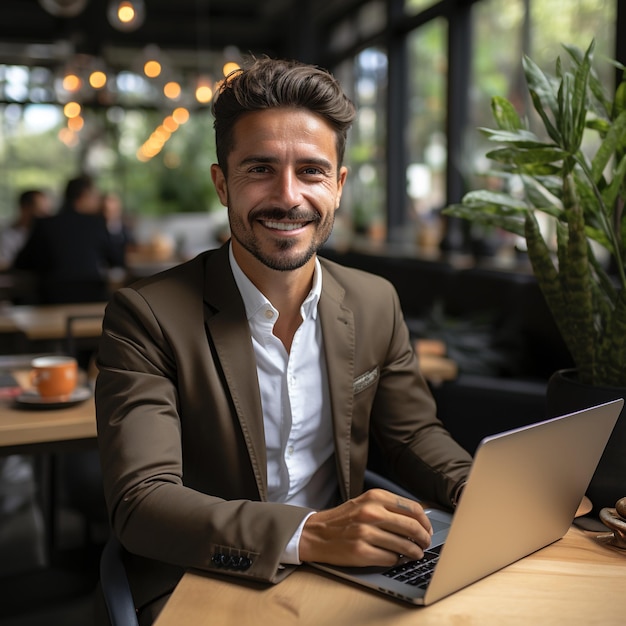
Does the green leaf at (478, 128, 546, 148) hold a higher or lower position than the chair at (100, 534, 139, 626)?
higher

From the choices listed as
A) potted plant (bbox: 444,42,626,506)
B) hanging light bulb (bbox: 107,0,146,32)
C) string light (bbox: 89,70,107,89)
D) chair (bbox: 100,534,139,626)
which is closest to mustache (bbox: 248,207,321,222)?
potted plant (bbox: 444,42,626,506)

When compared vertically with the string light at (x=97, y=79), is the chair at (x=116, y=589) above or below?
below

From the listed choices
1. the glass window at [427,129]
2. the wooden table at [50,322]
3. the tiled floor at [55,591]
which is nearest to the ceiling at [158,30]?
the glass window at [427,129]

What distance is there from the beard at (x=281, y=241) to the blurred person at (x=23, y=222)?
270 inches

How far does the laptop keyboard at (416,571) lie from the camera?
1167mm

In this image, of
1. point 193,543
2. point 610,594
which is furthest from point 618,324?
point 193,543

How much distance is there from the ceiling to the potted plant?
9.62 metres

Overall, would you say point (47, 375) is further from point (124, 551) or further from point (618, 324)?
point (618, 324)

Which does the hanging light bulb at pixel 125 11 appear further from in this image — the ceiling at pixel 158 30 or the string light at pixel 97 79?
the ceiling at pixel 158 30

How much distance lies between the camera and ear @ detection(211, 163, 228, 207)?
173cm

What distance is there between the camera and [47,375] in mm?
2309

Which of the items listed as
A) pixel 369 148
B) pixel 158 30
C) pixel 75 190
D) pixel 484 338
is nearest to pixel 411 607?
pixel 484 338

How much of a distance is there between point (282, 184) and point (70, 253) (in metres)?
5.01

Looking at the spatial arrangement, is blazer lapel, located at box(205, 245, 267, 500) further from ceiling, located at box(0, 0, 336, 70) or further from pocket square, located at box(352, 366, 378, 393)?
ceiling, located at box(0, 0, 336, 70)
